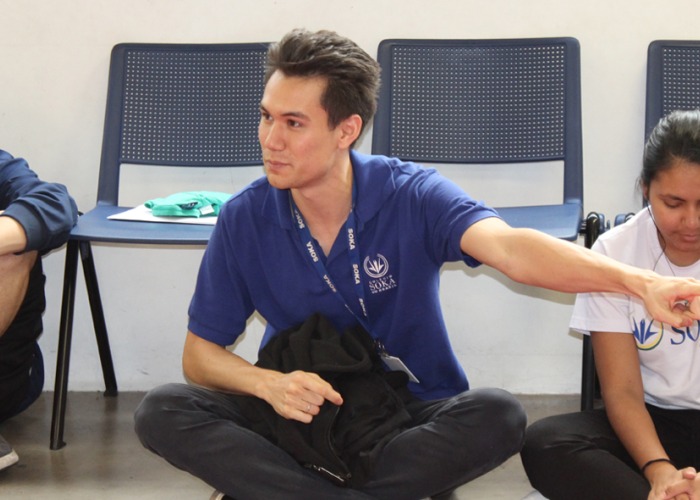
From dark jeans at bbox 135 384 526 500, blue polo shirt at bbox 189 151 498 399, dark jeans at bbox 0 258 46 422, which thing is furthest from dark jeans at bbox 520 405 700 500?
dark jeans at bbox 0 258 46 422

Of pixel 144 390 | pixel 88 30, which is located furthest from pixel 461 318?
pixel 88 30

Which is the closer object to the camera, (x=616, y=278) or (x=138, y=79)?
(x=616, y=278)

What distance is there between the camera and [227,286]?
212 cm

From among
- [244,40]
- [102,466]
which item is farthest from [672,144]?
[102,466]

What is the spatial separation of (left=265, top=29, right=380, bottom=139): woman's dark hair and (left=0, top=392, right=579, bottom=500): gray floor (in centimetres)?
97

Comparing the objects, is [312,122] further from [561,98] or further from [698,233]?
[561,98]

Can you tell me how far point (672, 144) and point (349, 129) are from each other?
0.65 meters

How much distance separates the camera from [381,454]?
191cm

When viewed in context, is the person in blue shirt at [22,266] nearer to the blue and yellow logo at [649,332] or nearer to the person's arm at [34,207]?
the person's arm at [34,207]

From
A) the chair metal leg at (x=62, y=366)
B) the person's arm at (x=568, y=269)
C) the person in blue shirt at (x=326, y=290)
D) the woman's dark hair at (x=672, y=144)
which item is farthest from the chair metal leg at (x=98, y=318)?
the woman's dark hair at (x=672, y=144)

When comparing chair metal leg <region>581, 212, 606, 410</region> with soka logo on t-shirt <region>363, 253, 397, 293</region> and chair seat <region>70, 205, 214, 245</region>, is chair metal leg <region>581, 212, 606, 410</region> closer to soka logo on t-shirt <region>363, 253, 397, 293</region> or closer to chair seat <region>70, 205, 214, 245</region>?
soka logo on t-shirt <region>363, 253, 397, 293</region>

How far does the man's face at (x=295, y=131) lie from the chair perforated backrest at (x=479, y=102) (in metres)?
0.81

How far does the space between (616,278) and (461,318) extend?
58.2 inches

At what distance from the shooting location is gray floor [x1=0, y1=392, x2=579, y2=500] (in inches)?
94.3
